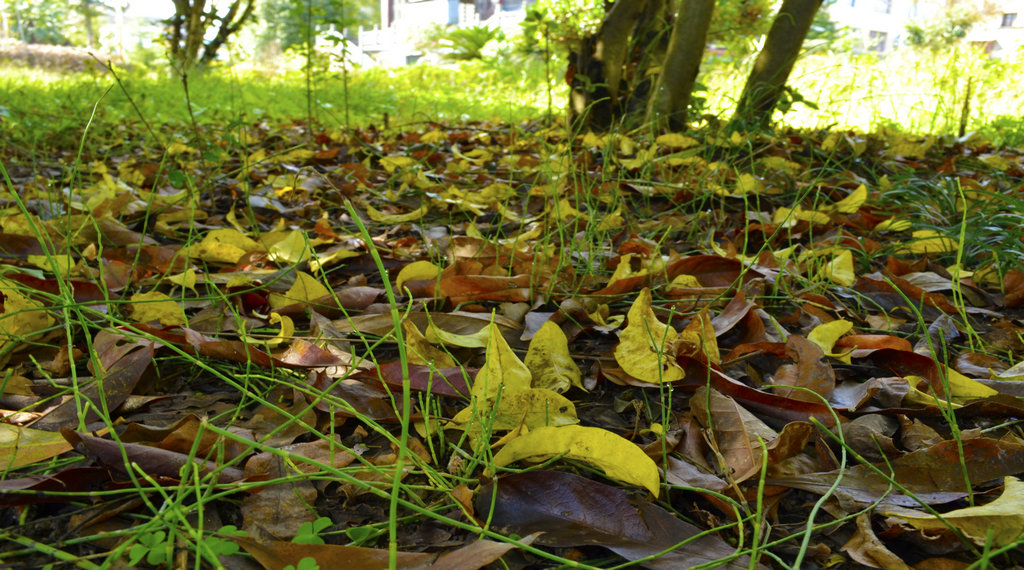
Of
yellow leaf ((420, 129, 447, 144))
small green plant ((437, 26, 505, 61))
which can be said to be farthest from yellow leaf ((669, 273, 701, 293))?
small green plant ((437, 26, 505, 61))

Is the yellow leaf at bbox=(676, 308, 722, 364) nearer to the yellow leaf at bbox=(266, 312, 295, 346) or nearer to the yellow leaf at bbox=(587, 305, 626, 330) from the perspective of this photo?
the yellow leaf at bbox=(587, 305, 626, 330)

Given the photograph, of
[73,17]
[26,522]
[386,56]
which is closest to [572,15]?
[26,522]

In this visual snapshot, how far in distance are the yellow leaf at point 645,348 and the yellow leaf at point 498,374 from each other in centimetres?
17

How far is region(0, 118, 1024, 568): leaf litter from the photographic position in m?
0.69

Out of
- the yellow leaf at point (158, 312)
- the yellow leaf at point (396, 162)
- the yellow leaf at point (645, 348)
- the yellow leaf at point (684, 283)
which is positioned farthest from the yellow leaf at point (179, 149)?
the yellow leaf at point (645, 348)

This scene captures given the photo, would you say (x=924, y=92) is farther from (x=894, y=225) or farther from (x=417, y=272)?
(x=417, y=272)

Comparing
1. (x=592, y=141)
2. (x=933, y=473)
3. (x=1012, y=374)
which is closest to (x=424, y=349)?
(x=933, y=473)

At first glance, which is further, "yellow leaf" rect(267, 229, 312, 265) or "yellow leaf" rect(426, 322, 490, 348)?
"yellow leaf" rect(267, 229, 312, 265)

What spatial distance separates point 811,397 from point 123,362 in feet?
3.15

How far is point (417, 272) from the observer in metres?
1.31

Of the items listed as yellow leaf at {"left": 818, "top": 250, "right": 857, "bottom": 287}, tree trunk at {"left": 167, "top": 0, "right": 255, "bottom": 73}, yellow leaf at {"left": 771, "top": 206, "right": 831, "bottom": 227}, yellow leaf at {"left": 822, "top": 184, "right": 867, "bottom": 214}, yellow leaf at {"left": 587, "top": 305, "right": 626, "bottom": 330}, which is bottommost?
yellow leaf at {"left": 587, "top": 305, "right": 626, "bottom": 330}

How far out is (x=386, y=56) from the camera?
106 ft

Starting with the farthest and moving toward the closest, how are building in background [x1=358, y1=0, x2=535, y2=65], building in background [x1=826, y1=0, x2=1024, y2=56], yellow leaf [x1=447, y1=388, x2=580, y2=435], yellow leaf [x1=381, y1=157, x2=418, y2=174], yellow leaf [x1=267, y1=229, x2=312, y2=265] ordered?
building in background [x1=826, y1=0, x2=1024, y2=56], building in background [x1=358, y1=0, x2=535, y2=65], yellow leaf [x1=381, y1=157, x2=418, y2=174], yellow leaf [x1=267, y1=229, x2=312, y2=265], yellow leaf [x1=447, y1=388, x2=580, y2=435]

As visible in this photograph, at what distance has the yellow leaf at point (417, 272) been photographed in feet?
4.25
